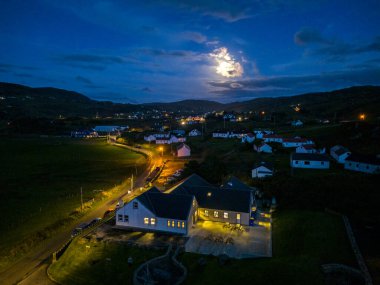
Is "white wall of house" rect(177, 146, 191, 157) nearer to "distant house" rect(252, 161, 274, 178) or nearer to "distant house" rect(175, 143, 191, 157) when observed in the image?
"distant house" rect(175, 143, 191, 157)

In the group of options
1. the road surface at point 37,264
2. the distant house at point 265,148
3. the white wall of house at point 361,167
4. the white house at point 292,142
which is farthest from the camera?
the white house at point 292,142

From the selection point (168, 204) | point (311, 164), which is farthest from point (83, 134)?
point (168, 204)

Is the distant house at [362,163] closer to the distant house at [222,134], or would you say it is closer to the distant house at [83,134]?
the distant house at [222,134]

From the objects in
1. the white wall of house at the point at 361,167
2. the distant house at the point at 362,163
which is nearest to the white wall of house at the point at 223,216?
the distant house at the point at 362,163

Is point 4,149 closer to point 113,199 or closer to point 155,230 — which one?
point 113,199

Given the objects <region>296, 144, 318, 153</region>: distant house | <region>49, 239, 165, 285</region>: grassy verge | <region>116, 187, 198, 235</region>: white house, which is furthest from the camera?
<region>296, 144, 318, 153</region>: distant house

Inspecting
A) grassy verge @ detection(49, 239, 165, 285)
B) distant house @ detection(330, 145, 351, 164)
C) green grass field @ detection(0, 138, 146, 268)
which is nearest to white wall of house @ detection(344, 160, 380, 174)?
distant house @ detection(330, 145, 351, 164)
